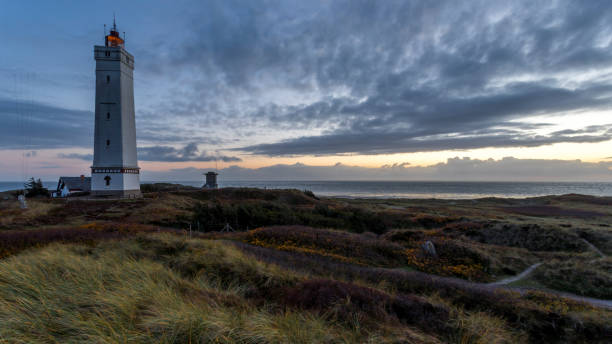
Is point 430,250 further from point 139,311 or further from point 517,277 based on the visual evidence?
point 139,311

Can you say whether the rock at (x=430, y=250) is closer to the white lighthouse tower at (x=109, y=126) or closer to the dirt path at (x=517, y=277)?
the dirt path at (x=517, y=277)

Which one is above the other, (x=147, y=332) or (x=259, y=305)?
(x=147, y=332)

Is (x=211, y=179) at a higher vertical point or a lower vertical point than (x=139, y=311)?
higher

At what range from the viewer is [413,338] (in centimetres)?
384

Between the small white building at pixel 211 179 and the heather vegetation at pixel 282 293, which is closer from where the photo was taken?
the heather vegetation at pixel 282 293

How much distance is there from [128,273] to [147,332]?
10.6 ft

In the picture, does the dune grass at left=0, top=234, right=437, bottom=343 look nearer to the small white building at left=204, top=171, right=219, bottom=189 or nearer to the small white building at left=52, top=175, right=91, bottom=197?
the small white building at left=52, top=175, right=91, bottom=197

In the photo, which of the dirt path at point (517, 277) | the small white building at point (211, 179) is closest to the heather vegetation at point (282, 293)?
the dirt path at point (517, 277)

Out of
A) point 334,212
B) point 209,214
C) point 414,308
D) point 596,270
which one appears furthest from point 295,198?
point 414,308

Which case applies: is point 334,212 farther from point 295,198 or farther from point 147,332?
point 147,332

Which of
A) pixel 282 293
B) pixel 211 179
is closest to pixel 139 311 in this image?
pixel 282 293

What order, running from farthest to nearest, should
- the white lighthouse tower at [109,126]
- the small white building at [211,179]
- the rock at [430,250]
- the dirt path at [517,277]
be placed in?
the small white building at [211,179] → the white lighthouse tower at [109,126] → the rock at [430,250] → the dirt path at [517,277]

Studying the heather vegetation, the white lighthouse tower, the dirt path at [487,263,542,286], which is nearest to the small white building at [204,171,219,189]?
the white lighthouse tower

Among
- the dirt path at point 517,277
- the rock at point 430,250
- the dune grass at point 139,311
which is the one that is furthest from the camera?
the rock at point 430,250
